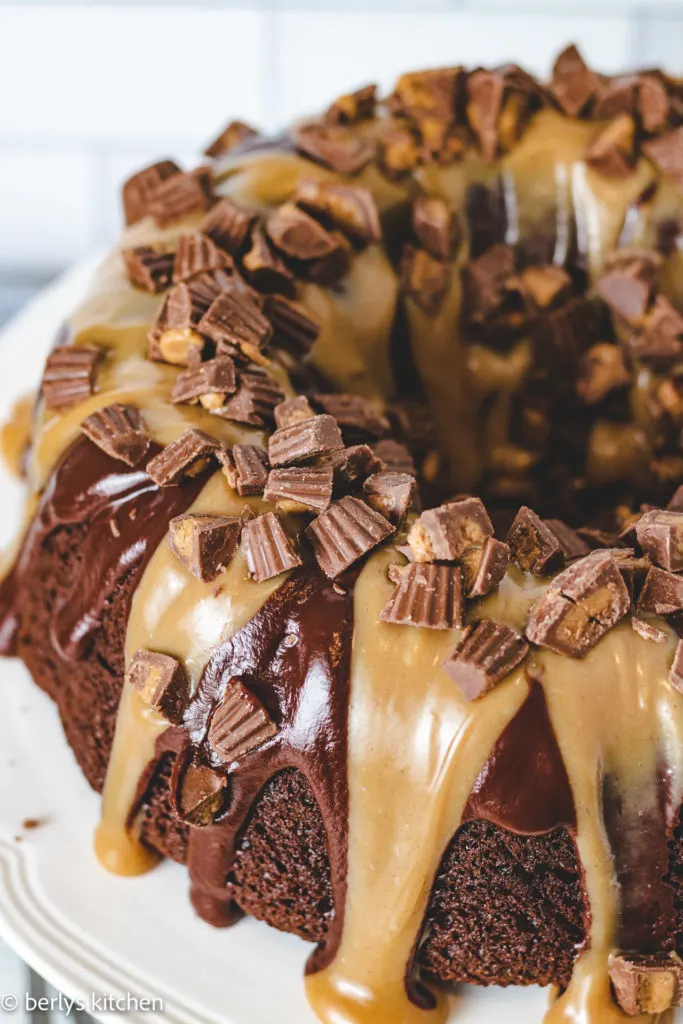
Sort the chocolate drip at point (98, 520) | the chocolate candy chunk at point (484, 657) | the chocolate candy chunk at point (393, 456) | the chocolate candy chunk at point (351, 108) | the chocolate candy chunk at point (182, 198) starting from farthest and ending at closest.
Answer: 1. the chocolate candy chunk at point (351, 108)
2. the chocolate candy chunk at point (182, 198)
3. the chocolate candy chunk at point (393, 456)
4. the chocolate drip at point (98, 520)
5. the chocolate candy chunk at point (484, 657)

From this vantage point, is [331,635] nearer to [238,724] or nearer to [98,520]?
[238,724]

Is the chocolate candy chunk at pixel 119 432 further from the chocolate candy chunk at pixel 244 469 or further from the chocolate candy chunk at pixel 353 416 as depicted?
the chocolate candy chunk at pixel 353 416

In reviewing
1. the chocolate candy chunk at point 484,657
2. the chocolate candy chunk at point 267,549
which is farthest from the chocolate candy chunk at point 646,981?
the chocolate candy chunk at point 267,549

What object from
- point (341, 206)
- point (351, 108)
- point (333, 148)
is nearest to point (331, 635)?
point (341, 206)

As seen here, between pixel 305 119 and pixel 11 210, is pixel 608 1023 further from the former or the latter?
pixel 11 210

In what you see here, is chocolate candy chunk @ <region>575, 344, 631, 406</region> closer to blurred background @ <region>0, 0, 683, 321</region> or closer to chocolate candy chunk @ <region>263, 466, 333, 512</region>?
chocolate candy chunk @ <region>263, 466, 333, 512</region>

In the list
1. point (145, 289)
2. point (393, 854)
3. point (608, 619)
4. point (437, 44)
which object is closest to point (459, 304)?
point (145, 289)
